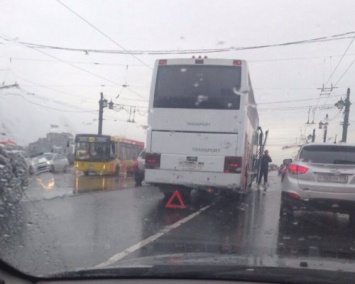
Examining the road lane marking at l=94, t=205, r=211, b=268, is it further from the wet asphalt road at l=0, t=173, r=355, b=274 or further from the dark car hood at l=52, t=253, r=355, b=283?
the dark car hood at l=52, t=253, r=355, b=283

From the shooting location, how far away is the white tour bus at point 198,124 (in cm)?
1276

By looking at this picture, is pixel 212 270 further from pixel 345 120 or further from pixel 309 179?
pixel 345 120

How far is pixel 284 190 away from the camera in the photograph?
10.4 metres

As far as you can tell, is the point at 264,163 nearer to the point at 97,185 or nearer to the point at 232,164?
the point at 97,185

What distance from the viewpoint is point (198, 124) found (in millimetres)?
12914

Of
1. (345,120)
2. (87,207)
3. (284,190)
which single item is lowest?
(87,207)

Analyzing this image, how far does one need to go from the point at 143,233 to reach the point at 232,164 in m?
4.50

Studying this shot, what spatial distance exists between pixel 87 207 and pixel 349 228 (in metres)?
6.00

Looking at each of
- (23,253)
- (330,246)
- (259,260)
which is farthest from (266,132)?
(259,260)

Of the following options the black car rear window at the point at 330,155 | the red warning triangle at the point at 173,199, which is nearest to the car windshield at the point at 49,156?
the red warning triangle at the point at 173,199

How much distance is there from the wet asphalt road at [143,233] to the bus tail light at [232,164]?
103 cm

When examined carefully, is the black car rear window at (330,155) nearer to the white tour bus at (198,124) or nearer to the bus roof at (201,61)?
the white tour bus at (198,124)

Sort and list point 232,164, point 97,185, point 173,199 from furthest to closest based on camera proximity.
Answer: point 97,185
point 173,199
point 232,164

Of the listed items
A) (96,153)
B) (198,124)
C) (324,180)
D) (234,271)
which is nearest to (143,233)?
(324,180)
